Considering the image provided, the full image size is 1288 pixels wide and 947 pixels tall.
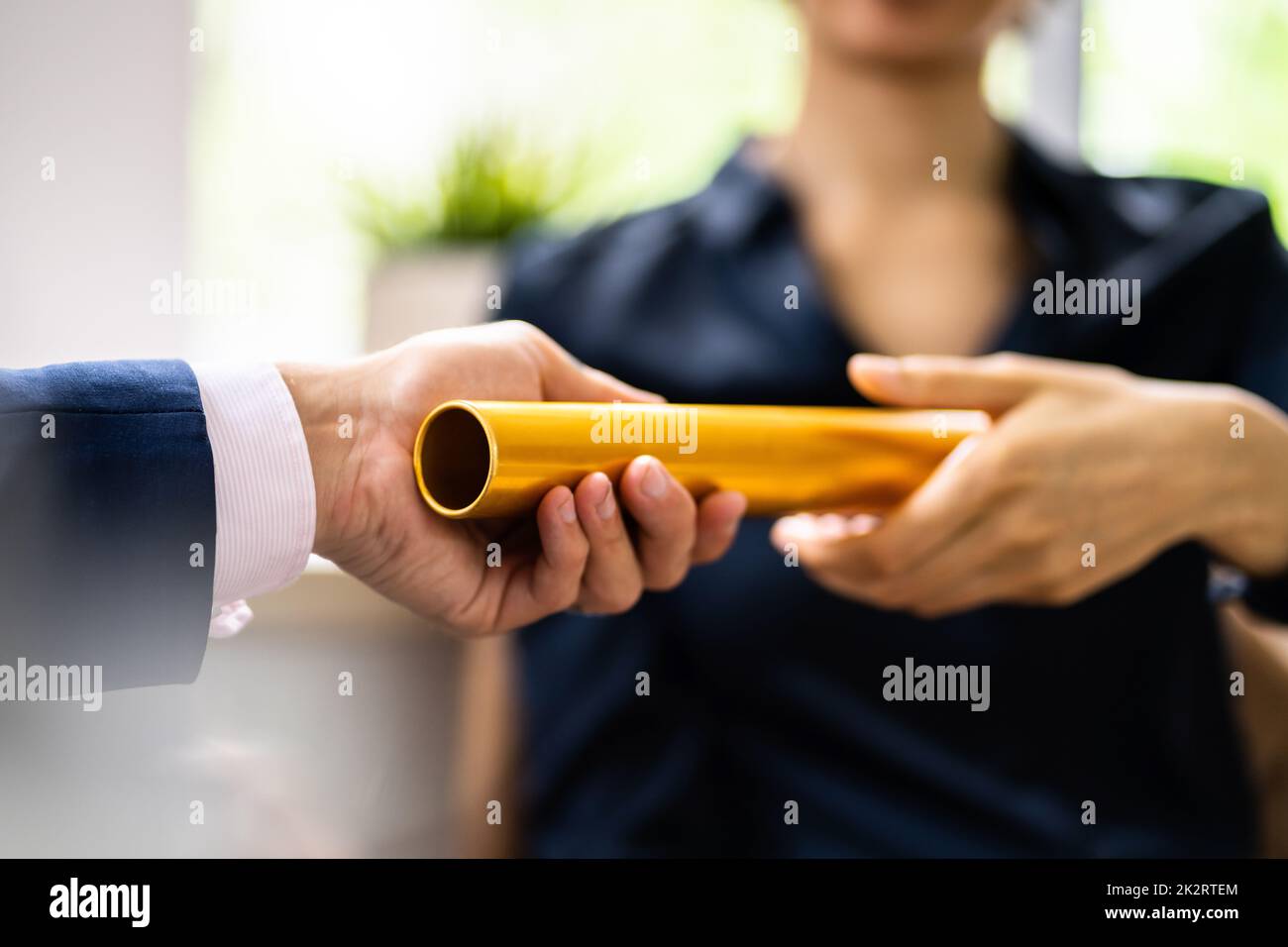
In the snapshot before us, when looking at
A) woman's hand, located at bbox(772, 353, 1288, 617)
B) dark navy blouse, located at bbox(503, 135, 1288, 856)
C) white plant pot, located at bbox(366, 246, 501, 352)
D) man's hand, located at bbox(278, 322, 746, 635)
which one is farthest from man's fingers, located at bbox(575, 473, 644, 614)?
white plant pot, located at bbox(366, 246, 501, 352)

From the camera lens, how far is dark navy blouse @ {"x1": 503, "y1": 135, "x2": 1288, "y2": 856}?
1.81ft

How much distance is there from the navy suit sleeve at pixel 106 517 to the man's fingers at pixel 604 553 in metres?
0.11

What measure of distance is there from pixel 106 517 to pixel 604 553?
0.47 feet

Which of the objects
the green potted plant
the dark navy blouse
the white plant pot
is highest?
the green potted plant

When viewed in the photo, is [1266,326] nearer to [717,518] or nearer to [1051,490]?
[1051,490]

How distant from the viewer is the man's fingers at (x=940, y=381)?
39cm

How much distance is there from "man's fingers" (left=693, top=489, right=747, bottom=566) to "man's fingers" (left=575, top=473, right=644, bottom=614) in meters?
0.02

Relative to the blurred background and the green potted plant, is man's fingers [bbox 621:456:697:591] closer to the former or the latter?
the blurred background

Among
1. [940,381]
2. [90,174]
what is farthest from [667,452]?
[90,174]

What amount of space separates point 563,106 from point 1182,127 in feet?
1.61

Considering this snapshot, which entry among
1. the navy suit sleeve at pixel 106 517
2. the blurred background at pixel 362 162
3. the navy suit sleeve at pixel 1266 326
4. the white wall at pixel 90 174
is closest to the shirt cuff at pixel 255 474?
the navy suit sleeve at pixel 106 517

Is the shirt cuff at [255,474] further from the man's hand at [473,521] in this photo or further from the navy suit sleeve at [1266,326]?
the navy suit sleeve at [1266,326]

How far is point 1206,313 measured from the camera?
59 centimetres
